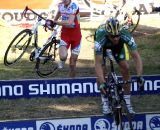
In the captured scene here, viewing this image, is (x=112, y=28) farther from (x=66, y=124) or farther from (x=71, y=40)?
(x=71, y=40)

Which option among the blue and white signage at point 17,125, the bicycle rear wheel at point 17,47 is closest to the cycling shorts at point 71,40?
the bicycle rear wheel at point 17,47

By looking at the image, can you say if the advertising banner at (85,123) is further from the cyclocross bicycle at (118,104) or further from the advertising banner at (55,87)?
the advertising banner at (55,87)

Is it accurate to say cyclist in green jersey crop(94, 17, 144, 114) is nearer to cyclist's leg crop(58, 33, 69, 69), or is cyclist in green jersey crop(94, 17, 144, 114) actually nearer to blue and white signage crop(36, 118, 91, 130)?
blue and white signage crop(36, 118, 91, 130)

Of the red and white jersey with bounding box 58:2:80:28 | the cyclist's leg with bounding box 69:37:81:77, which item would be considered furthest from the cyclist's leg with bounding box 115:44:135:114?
the red and white jersey with bounding box 58:2:80:28

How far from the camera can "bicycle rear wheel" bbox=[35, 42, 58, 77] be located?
44.4ft

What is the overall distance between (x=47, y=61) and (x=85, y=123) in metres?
5.77

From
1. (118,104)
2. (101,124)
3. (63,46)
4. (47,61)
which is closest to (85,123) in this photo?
(101,124)

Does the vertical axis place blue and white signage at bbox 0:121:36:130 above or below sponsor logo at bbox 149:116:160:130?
above

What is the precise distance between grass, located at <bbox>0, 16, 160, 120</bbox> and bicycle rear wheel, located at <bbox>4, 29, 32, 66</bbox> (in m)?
0.22

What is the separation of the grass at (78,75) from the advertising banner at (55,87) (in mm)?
281

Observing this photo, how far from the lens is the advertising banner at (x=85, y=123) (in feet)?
25.7

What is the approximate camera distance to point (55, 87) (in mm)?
10516

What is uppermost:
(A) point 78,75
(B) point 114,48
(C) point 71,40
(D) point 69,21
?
(D) point 69,21

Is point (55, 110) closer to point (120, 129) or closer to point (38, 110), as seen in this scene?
point (38, 110)
